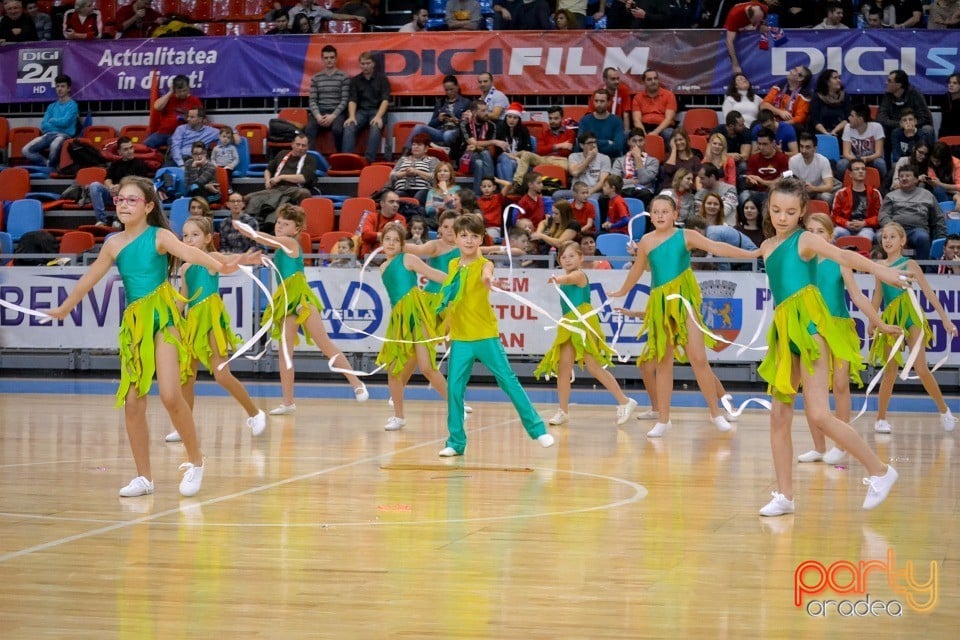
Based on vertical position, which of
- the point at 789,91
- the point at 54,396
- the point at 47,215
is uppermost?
the point at 789,91

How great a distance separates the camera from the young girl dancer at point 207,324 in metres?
8.76

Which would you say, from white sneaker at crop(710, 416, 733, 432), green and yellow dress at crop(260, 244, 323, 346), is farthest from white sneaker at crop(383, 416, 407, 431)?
white sneaker at crop(710, 416, 733, 432)

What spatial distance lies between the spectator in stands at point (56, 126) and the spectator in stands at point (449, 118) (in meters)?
4.90

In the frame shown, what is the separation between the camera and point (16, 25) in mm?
17484

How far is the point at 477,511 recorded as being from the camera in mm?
5934

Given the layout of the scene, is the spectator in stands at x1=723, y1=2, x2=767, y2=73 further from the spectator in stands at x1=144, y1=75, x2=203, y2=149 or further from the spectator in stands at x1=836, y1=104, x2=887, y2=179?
the spectator in stands at x1=144, y1=75, x2=203, y2=149

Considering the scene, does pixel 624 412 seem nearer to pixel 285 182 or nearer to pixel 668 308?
pixel 668 308

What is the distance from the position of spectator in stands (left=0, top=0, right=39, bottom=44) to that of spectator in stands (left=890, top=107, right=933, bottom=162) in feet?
38.2

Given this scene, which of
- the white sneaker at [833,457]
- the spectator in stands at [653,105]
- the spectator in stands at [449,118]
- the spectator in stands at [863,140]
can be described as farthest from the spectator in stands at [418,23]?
the white sneaker at [833,457]

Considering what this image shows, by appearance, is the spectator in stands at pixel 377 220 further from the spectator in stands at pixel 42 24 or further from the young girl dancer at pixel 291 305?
the spectator in stands at pixel 42 24

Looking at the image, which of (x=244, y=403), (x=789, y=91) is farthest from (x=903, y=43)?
(x=244, y=403)

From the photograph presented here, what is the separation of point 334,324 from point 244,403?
4034 mm

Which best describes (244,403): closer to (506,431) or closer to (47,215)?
(506,431)

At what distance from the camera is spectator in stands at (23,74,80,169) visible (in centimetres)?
1659
